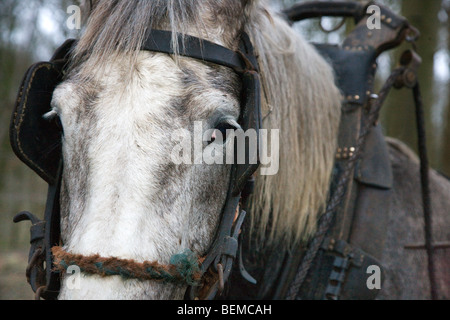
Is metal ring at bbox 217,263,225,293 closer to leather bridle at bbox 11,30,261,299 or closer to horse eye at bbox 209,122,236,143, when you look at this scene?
leather bridle at bbox 11,30,261,299

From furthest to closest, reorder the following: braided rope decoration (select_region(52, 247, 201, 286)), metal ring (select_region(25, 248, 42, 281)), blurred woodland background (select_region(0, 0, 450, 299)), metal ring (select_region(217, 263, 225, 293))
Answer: blurred woodland background (select_region(0, 0, 450, 299))
metal ring (select_region(25, 248, 42, 281))
metal ring (select_region(217, 263, 225, 293))
braided rope decoration (select_region(52, 247, 201, 286))

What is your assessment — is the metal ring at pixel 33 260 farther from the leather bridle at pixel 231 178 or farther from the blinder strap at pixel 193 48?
the blinder strap at pixel 193 48

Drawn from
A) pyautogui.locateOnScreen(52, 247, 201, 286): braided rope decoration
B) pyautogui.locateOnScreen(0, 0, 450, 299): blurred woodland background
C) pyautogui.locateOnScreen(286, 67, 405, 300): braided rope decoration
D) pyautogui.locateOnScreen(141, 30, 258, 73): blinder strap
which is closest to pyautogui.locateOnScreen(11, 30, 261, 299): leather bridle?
pyautogui.locateOnScreen(141, 30, 258, 73): blinder strap

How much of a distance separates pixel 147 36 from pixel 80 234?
74 centimetres

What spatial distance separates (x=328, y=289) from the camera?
6.84 ft

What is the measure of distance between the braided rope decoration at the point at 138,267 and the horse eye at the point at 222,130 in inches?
16.3

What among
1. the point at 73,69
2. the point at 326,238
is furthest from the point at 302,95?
the point at 73,69

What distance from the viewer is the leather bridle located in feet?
5.02

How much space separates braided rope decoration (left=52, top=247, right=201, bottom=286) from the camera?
4.00 ft

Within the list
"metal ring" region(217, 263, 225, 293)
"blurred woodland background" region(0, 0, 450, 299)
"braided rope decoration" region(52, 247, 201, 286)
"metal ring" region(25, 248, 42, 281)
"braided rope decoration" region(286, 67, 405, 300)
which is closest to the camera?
"braided rope decoration" region(52, 247, 201, 286)

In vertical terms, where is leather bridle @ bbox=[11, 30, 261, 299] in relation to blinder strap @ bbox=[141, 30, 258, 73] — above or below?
below

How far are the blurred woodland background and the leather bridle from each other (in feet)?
7.33

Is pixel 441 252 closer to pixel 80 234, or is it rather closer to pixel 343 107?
pixel 343 107

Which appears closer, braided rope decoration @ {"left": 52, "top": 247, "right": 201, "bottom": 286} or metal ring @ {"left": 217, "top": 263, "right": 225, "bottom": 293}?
braided rope decoration @ {"left": 52, "top": 247, "right": 201, "bottom": 286}
